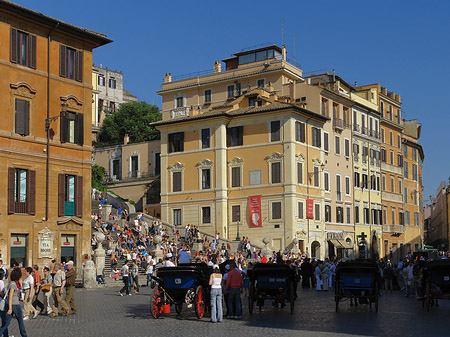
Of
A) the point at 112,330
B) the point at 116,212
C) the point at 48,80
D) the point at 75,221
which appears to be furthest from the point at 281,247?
the point at 112,330

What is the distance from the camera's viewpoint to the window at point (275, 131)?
54.1 metres

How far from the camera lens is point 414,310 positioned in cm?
2261

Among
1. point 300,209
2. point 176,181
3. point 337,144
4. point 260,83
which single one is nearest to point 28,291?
point 300,209

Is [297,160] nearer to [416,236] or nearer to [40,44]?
[40,44]

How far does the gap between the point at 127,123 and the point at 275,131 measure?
104 feet

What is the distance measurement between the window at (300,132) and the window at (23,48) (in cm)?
2436

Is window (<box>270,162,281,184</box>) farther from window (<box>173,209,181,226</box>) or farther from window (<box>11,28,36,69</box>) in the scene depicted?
window (<box>11,28,36,69</box>)

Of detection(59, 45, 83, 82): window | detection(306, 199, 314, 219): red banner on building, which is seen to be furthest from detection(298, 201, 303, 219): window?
detection(59, 45, 83, 82): window

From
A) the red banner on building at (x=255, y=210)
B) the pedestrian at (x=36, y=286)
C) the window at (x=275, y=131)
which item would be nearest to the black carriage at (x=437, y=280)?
the pedestrian at (x=36, y=286)

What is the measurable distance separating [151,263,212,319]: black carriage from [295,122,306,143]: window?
3493 cm

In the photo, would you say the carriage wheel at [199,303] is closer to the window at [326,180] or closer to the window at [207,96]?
the window at [326,180]

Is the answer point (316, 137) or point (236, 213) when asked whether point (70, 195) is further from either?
point (316, 137)

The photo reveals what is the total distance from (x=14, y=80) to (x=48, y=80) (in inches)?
80.8

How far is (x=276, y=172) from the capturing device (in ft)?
177
